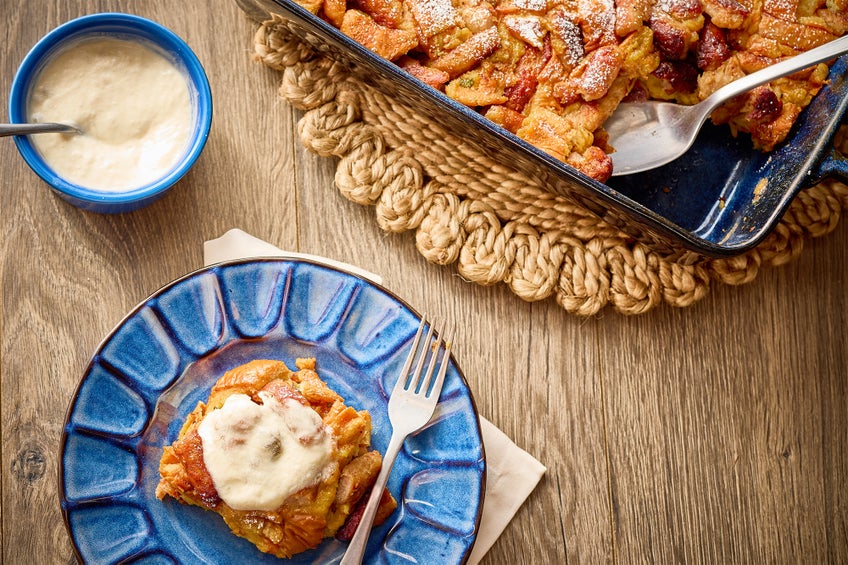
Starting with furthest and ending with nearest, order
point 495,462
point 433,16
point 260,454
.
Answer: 1. point 495,462
2. point 433,16
3. point 260,454

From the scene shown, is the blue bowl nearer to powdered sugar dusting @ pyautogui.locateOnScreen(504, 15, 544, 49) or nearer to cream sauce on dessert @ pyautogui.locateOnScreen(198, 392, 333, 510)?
cream sauce on dessert @ pyautogui.locateOnScreen(198, 392, 333, 510)

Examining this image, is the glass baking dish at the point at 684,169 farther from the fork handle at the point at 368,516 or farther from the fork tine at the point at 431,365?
the fork handle at the point at 368,516

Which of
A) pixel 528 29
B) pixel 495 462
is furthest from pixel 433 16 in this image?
pixel 495 462

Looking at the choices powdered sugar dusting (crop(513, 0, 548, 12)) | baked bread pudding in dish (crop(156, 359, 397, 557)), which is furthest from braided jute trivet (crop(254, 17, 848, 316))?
baked bread pudding in dish (crop(156, 359, 397, 557))

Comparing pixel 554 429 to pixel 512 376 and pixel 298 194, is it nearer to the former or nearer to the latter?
pixel 512 376

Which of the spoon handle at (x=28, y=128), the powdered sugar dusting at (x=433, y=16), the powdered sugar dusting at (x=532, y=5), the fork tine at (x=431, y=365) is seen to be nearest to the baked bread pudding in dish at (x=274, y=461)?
the fork tine at (x=431, y=365)

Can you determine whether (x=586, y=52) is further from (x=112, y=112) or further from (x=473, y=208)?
(x=112, y=112)

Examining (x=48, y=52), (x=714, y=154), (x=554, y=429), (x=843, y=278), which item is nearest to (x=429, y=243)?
(x=554, y=429)
